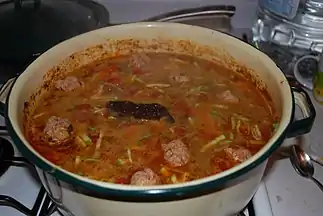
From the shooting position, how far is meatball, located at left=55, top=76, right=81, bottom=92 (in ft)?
3.34

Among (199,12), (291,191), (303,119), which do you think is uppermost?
(303,119)

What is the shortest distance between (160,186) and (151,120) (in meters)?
0.25

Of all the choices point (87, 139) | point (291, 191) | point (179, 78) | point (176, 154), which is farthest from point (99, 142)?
point (291, 191)

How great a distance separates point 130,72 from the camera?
1.07m

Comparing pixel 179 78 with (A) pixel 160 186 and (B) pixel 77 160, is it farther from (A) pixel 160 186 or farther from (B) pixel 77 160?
(A) pixel 160 186

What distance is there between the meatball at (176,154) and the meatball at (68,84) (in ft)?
0.84

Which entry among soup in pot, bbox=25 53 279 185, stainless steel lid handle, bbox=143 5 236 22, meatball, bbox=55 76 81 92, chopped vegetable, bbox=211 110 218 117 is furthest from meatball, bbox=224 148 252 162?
stainless steel lid handle, bbox=143 5 236 22

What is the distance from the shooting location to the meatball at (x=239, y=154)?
0.84m

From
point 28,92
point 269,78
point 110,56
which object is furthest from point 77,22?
point 269,78

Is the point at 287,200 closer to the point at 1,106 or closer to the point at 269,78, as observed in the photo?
the point at 269,78

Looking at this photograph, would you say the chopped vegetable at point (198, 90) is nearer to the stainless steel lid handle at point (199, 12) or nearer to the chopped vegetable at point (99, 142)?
the chopped vegetable at point (99, 142)

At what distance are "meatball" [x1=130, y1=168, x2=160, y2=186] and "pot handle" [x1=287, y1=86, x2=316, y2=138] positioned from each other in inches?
7.6

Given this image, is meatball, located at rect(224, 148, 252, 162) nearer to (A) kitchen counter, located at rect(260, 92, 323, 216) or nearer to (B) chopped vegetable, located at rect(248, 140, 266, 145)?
(B) chopped vegetable, located at rect(248, 140, 266, 145)

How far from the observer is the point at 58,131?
88 cm
